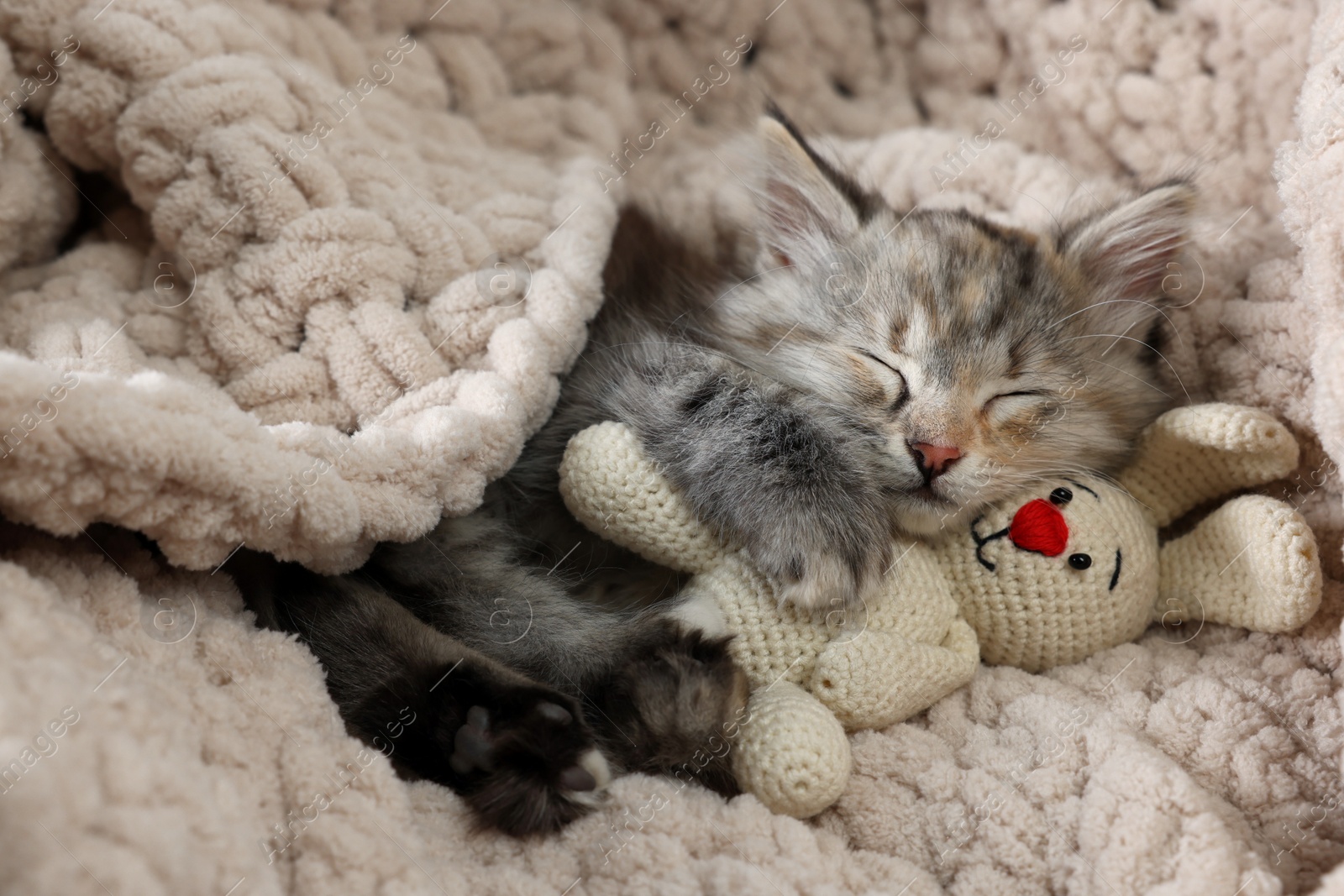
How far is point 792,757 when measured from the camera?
4.02 ft

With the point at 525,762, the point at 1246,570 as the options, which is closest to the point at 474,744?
the point at 525,762

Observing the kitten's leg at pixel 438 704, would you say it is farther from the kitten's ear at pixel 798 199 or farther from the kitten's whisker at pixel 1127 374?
the kitten's whisker at pixel 1127 374

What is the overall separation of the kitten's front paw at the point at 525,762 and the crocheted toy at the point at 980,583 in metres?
0.23

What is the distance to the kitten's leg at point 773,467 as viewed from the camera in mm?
1357

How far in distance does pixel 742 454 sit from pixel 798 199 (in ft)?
2.14

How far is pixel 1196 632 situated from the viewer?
1.53 metres

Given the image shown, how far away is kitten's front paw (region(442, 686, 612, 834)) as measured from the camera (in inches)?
46.1

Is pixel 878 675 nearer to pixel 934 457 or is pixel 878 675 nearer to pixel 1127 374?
pixel 934 457

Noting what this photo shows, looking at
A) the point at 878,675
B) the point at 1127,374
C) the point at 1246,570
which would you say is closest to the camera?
the point at 878,675

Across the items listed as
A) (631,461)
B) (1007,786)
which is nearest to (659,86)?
(631,461)

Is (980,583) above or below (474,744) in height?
above

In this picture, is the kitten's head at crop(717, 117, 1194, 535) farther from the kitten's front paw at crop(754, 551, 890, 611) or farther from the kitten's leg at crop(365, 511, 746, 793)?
the kitten's leg at crop(365, 511, 746, 793)

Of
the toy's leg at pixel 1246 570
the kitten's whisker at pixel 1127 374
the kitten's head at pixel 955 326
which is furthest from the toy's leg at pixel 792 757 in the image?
the kitten's whisker at pixel 1127 374

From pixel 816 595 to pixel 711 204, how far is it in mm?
1123
